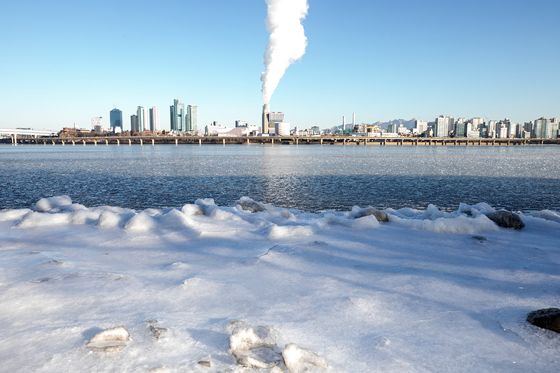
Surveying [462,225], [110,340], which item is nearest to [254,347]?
[110,340]

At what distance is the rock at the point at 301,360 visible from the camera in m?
2.74

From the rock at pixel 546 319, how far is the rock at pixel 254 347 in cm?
239

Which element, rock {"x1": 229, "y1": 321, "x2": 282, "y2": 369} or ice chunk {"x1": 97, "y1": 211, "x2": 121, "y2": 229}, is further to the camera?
ice chunk {"x1": 97, "y1": 211, "x2": 121, "y2": 229}

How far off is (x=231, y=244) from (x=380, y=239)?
2.69 metres

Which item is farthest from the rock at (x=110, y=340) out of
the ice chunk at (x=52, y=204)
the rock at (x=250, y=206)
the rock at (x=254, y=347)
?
the ice chunk at (x=52, y=204)

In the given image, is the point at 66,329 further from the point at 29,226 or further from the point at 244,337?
the point at 29,226

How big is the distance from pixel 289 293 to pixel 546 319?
8.06 feet

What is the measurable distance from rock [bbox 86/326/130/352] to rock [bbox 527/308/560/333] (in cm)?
361

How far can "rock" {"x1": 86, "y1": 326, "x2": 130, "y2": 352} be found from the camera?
2.95 meters

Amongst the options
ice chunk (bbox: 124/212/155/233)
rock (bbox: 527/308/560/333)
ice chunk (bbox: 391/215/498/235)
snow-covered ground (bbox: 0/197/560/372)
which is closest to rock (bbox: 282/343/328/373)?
snow-covered ground (bbox: 0/197/560/372)

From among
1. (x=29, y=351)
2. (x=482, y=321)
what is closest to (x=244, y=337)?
(x=29, y=351)

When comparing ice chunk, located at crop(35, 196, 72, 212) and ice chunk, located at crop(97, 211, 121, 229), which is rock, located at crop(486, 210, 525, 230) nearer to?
ice chunk, located at crop(97, 211, 121, 229)

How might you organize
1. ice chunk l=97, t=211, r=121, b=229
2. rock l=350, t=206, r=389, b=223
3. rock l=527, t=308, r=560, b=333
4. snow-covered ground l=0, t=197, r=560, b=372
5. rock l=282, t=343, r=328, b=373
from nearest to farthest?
1. rock l=282, t=343, r=328, b=373
2. snow-covered ground l=0, t=197, r=560, b=372
3. rock l=527, t=308, r=560, b=333
4. ice chunk l=97, t=211, r=121, b=229
5. rock l=350, t=206, r=389, b=223

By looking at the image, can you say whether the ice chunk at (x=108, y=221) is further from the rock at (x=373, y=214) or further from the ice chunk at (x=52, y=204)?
the rock at (x=373, y=214)
